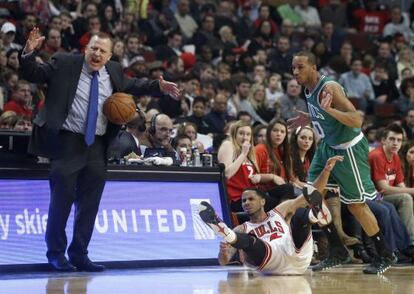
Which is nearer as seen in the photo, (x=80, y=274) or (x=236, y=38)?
(x=80, y=274)

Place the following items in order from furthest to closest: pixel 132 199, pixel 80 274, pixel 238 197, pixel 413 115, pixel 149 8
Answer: pixel 149 8
pixel 413 115
pixel 238 197
pixel 132 199
pixel 80 274

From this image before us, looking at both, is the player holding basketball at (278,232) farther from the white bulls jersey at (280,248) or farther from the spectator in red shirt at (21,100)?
the spectator in red shirt at (21,100)

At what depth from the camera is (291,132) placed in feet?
37.6

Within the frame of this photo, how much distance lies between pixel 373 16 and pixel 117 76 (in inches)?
523

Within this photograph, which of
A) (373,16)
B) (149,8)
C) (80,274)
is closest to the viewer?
(80,274)

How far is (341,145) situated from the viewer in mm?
9227

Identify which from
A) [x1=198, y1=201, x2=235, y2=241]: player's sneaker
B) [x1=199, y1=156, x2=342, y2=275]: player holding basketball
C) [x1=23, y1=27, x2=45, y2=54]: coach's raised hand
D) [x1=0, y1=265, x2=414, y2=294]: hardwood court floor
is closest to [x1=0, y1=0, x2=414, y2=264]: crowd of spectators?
[x1=199, y1=156, x2=342, y2=275]: player holding basketball

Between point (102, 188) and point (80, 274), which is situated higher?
point (102, 188)

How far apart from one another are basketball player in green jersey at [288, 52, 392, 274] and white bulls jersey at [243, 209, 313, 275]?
0.55 meters

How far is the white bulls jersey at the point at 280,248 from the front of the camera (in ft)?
29.6

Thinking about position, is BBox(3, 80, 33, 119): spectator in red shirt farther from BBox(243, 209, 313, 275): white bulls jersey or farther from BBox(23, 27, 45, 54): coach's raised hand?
BBox(243, 209, 313, 275): white bulls jersey

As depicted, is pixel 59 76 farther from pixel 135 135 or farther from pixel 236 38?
pixel 236 38

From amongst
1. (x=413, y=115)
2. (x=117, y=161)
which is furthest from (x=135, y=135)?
(x=413, y=115)

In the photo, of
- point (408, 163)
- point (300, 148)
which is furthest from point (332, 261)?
point (408, 163)
